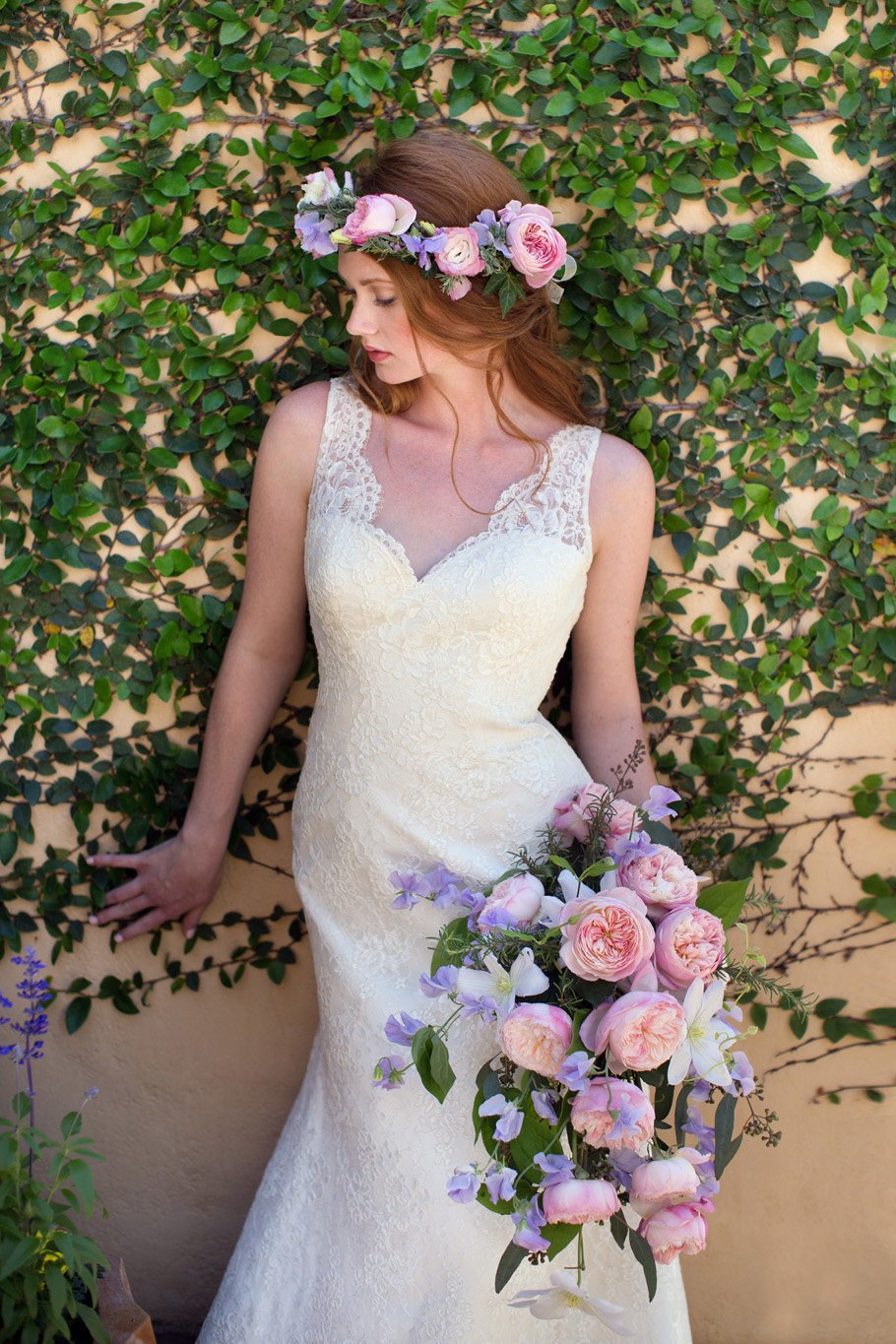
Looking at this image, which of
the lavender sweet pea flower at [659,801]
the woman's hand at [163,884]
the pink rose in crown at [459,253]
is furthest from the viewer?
the woman's hand at [163,884]

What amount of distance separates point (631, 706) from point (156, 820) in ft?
3.20

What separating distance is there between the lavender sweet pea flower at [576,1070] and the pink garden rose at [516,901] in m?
0.21

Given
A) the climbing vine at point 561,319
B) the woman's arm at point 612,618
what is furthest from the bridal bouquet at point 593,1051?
the climbing vine at point 561,319

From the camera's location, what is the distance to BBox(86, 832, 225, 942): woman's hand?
7.70ft

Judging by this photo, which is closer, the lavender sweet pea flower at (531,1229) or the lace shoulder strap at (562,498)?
the lavender sweet pea flower at (531,1229)

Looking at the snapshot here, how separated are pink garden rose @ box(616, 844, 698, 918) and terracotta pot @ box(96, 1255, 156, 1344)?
105 cm

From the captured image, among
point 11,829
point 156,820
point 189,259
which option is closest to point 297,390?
point 189,259

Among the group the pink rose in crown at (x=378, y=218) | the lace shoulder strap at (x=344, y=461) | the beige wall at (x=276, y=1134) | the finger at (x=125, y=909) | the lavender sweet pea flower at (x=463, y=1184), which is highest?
the pink rose in crown at (x=378, y=218)

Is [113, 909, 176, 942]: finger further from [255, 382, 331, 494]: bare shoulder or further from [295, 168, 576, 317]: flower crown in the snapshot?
[295, 168, 576, 317]: flower crown

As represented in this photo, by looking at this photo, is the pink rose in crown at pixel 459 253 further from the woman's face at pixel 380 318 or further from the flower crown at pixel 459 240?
the woman's face at pixel 380 318

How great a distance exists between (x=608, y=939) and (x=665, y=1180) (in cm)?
33

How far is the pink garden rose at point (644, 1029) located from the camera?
1.57 m

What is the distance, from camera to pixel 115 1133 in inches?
103

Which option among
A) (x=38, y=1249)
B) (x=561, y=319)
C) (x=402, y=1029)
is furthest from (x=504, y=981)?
(x=561, y=319)
